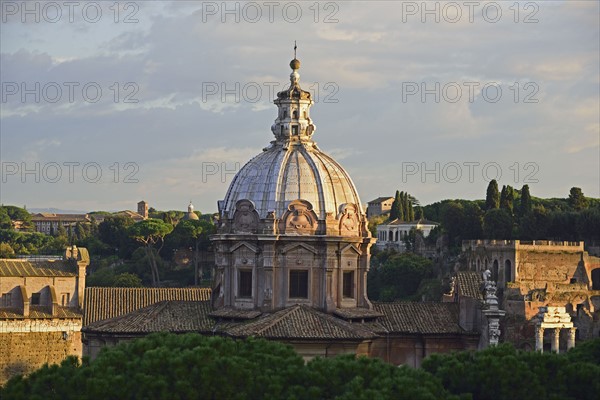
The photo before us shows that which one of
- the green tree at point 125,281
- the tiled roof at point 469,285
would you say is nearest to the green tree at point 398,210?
the green tree at point 125,281

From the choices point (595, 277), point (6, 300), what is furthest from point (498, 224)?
point (6, 300)

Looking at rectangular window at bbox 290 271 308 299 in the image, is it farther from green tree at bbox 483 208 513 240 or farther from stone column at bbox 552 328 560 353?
green tree at bbox 483 208 513 240

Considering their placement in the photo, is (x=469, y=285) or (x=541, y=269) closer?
(x=469, y=285)

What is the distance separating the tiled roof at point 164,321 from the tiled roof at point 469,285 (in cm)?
820

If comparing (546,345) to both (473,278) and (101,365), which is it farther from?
(101,365)

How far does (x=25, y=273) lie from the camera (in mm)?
57281

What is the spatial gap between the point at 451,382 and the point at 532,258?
62.6 m

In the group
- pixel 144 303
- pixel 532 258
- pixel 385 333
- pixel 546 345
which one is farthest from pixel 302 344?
pixel 532 258

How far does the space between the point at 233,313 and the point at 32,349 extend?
15.7m

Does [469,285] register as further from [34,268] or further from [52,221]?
[52,221]

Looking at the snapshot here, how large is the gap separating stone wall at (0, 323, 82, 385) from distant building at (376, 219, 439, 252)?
7147 cm

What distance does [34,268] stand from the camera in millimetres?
58656

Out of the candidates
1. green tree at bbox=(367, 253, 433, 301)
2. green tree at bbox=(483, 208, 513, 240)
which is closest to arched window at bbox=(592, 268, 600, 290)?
green tree at bbox=(483, 208, 513, 240)

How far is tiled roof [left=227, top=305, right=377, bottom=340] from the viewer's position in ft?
132
